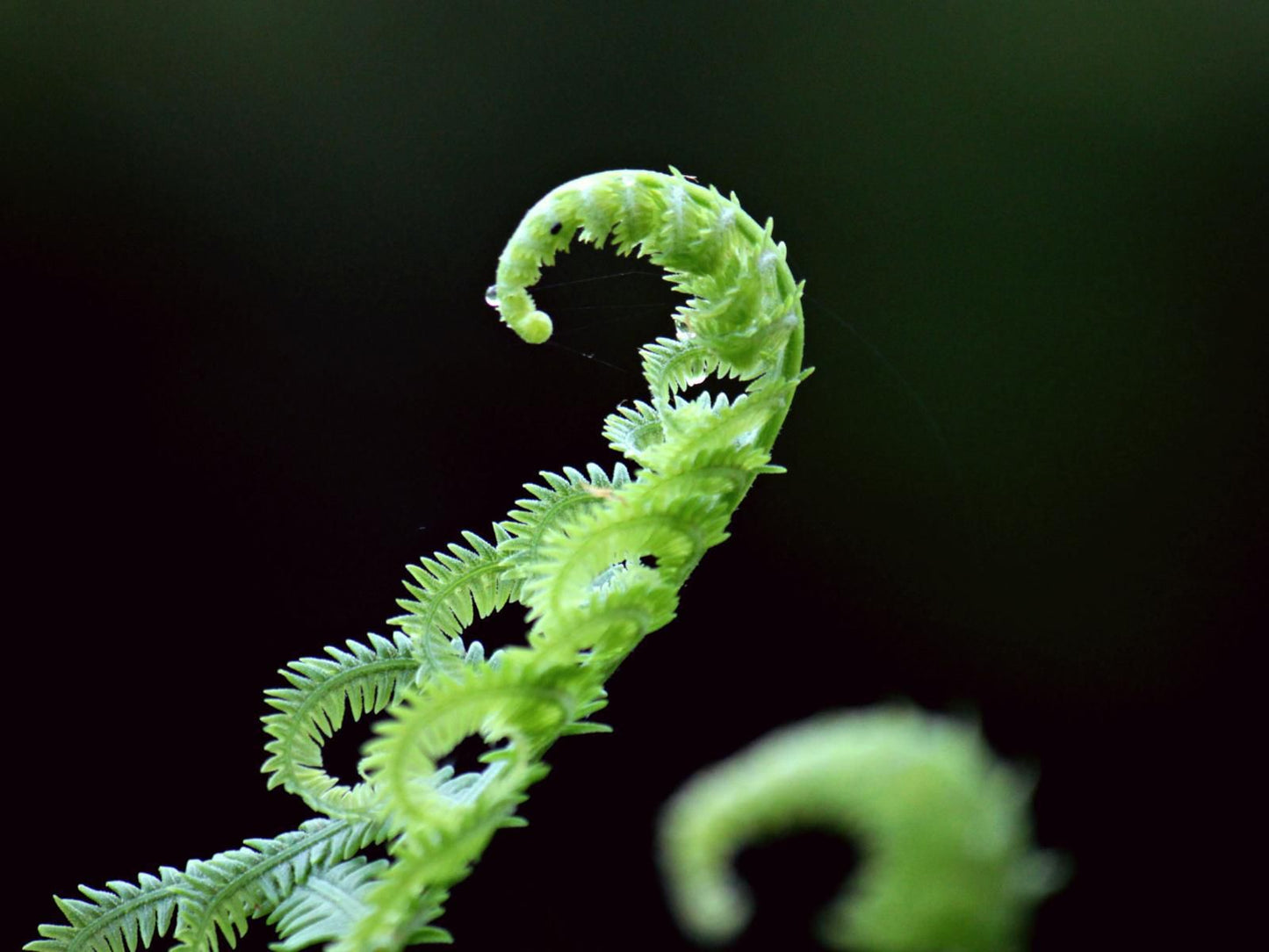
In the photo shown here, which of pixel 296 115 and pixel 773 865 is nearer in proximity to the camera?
pixel 773 865

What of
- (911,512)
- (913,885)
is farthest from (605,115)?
(913,885)

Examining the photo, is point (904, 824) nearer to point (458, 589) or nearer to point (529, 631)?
point (529, 631)

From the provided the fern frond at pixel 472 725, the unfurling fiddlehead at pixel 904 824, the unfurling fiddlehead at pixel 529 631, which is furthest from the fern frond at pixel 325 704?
the unfurling fiddlehead at pixel 904 824

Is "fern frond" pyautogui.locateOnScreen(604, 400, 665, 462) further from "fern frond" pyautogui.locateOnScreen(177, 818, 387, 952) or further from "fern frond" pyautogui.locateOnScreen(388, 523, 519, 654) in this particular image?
"fern frond" pyautogui.locateOnScreen(177, 818, 387, 952)

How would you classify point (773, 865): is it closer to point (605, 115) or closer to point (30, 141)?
point (605, 115)

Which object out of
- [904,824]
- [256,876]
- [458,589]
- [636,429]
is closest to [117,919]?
[256,876]

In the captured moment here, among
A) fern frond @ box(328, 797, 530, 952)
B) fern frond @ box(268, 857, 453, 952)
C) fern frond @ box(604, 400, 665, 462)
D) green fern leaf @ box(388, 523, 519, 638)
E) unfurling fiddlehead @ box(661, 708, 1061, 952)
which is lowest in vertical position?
unfurling fiddlehead @ box(661, 708, 1061, 952)

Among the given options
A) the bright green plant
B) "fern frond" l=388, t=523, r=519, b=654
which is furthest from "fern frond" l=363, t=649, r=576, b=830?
"fern frond" l=388, t=523, r=519, b=654
